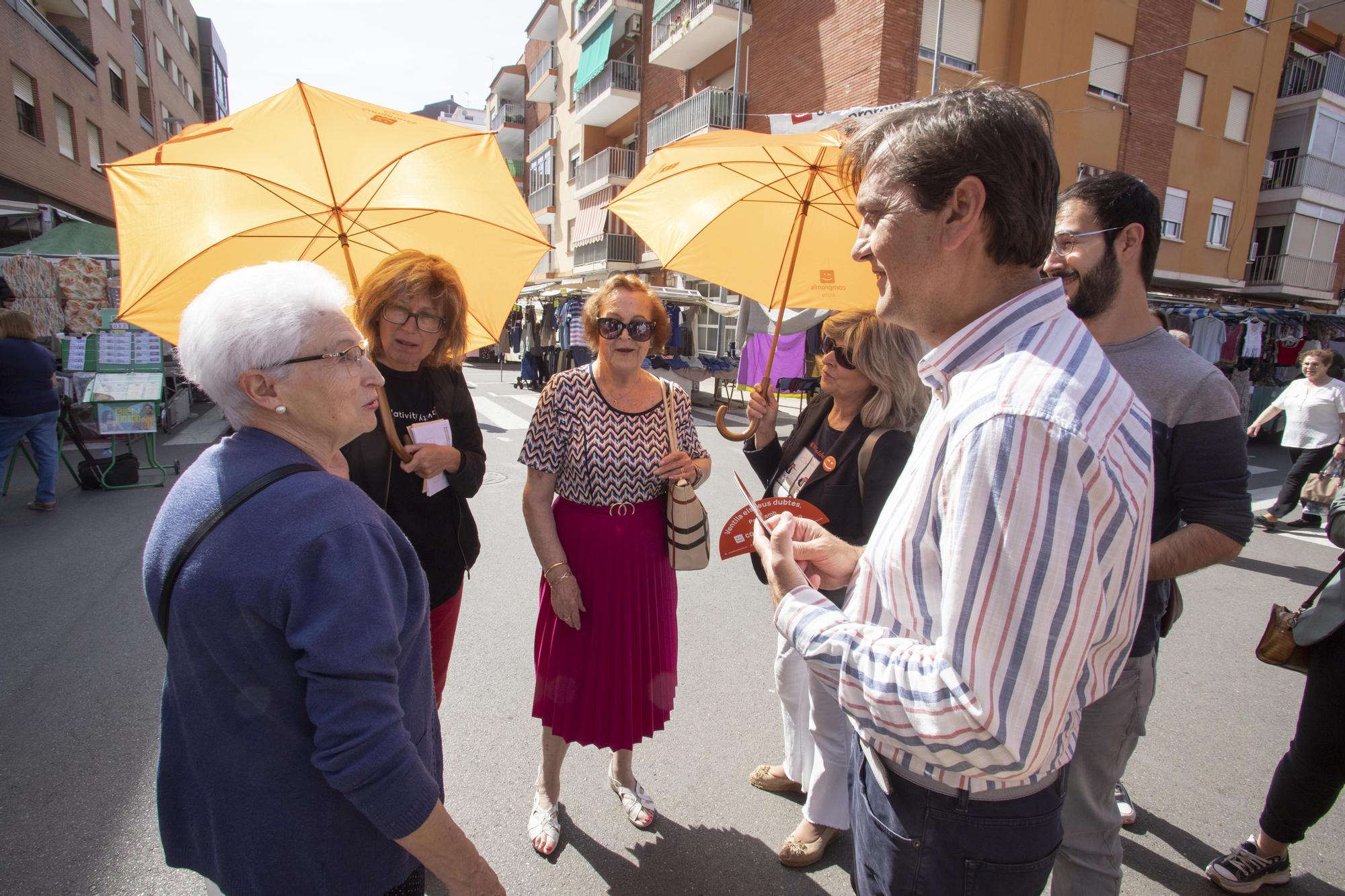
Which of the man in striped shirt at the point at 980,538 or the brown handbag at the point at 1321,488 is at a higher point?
the man in striped shirt at the point at 980,538

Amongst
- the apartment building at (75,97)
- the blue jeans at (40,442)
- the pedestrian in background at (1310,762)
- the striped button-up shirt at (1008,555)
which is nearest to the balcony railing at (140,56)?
the apartment building at (75,97)

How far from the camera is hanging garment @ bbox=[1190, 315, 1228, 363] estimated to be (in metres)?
13.2

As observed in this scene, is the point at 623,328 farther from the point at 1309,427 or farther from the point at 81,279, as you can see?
the point at 81,279

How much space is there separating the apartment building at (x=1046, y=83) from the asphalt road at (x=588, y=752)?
9595 mm

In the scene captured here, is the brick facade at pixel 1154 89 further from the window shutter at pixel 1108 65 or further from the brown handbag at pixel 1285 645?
the brown handbag at pixel 1285 645

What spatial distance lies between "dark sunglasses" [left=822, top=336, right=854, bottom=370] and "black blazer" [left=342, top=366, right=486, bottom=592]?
132 cm

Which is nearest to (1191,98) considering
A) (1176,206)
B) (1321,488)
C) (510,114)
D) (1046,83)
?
(1176,206)

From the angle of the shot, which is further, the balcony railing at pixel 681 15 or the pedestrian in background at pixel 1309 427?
the balcony railing at pixel 681 15

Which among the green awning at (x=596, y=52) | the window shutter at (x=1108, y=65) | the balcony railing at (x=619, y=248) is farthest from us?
the balcony railing at (x=619, y=248)

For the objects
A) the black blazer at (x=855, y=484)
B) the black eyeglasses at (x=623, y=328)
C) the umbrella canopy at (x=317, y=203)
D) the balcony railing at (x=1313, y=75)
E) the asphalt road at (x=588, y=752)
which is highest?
the balcony railing at (x=1313, y=75)

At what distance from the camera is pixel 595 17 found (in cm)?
2517

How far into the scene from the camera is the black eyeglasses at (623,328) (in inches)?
98.9

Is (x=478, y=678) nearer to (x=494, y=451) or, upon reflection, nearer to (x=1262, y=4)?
(x=494, y=451)

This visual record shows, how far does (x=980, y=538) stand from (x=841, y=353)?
1.61 meters
